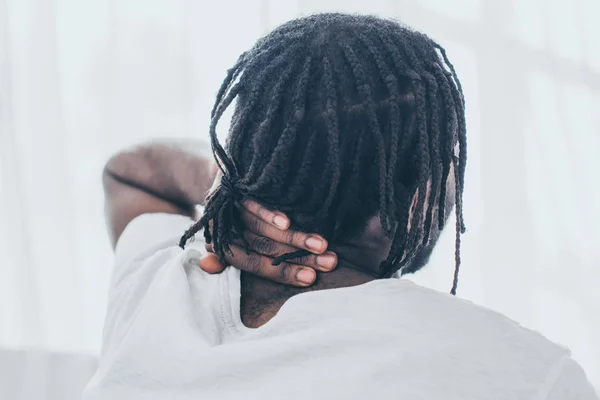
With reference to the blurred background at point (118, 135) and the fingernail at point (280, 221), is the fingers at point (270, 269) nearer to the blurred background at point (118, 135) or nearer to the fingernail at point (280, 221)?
the fingernail at point (280, 221)

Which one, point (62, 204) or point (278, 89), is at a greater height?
point (278, 89)

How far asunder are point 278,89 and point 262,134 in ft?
0.16

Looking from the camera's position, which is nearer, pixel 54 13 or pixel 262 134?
pixel 262 134

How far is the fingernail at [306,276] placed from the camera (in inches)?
26.6

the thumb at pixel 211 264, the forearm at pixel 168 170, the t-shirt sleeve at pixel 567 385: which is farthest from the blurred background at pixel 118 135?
the t-shirt sleeve at pixel 567 385

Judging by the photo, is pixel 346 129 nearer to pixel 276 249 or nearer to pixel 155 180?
pixel 276 249

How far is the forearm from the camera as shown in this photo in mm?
1036

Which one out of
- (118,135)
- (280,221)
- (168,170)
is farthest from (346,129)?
(118,135)

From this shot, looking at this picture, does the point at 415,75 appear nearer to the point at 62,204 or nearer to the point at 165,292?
the point at 165,292

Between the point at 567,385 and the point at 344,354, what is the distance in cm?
19

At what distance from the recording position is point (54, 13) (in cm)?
142

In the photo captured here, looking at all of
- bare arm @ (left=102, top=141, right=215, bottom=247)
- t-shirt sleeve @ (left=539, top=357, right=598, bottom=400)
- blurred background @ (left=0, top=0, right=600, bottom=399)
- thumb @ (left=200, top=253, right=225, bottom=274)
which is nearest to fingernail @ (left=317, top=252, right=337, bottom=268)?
thumb @ (left=200, top=253, right=225, bottom=274)

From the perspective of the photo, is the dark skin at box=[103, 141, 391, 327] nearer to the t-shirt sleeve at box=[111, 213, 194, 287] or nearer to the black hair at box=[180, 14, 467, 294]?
the black hair at box=[180, 14, 467, 294]

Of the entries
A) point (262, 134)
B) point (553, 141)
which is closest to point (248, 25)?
point (553, 141)
